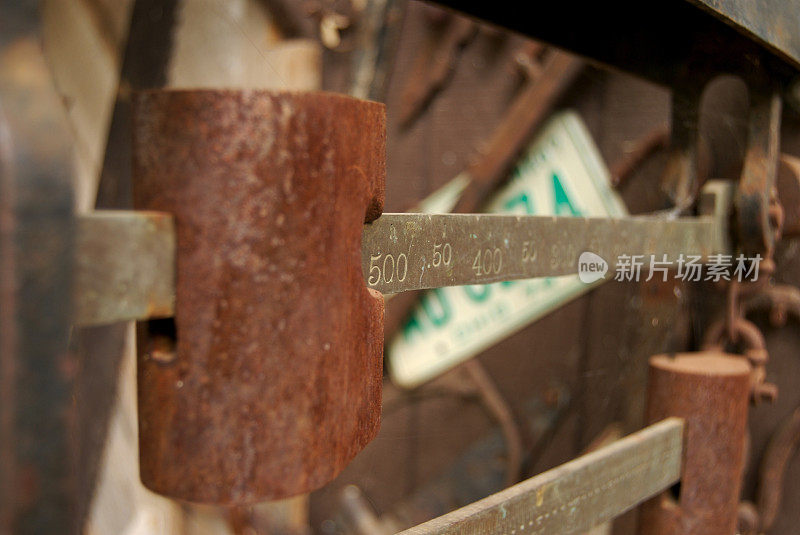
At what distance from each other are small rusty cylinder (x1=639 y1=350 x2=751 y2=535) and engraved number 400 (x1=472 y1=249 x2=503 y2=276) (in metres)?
0.39

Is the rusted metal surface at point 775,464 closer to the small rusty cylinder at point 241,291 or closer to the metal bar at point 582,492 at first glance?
the metal bar at point 582,492

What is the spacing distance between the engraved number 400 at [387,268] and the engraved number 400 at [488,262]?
0.26ft

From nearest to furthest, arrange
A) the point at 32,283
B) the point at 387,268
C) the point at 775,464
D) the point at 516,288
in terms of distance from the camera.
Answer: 1. the point at 32,283
2. the point at 387,268
3. the point at 775,464
4. the point at 516,288

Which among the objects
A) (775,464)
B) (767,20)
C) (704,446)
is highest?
(767,20)

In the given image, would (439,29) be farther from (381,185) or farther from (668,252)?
(381,185)

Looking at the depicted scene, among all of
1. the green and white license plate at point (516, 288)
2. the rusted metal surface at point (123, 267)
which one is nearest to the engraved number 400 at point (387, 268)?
the rusted metal surface at point (123, 267)

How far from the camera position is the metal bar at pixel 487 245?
0.47 meters

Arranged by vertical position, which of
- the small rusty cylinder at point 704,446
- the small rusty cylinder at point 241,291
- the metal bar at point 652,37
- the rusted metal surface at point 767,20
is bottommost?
the small rusty cylinder at point 704,446

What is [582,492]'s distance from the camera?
672mm

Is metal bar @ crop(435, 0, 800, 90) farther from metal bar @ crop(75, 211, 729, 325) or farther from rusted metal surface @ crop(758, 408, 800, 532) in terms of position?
rusted metal surface @ crop(758, 408, 800, 532)

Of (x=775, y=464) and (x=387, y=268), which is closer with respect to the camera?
(x=387, y=268)

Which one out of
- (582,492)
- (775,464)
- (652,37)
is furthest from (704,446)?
(652,37)

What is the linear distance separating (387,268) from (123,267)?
0.64 feet

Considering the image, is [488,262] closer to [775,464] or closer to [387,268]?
[387,268]
